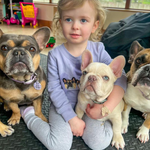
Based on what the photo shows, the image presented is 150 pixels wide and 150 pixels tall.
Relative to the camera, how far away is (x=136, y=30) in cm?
145

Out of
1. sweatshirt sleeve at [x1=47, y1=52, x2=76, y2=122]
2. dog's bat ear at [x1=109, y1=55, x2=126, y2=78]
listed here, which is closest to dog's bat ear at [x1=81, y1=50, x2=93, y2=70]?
dog's bat ear at [x1=109, y1=55, x2=126, y2=78]

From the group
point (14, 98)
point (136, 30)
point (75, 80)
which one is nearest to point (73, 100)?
point (75, 80)

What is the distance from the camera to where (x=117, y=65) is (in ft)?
2.92

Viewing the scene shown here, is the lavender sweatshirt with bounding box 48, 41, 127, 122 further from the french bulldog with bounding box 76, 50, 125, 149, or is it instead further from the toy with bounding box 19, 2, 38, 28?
the toy with bounding box 19, 2, 38, 28

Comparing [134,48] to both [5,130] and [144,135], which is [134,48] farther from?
[5,130]

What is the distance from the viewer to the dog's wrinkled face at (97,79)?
800mm

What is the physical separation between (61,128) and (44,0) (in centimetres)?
495

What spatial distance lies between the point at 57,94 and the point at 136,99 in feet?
1.64

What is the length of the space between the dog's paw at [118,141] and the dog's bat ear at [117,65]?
0.40 metres

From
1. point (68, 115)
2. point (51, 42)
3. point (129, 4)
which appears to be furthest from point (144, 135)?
point (129, 4)

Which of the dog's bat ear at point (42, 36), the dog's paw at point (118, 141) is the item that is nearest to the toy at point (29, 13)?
the dog's bat ear at point (42, 36)

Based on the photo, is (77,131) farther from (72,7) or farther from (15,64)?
(72,7)

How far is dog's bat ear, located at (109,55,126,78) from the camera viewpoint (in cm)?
87

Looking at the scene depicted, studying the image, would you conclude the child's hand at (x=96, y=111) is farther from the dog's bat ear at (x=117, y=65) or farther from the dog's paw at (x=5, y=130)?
the dog's paw at (x=5, y=130)
